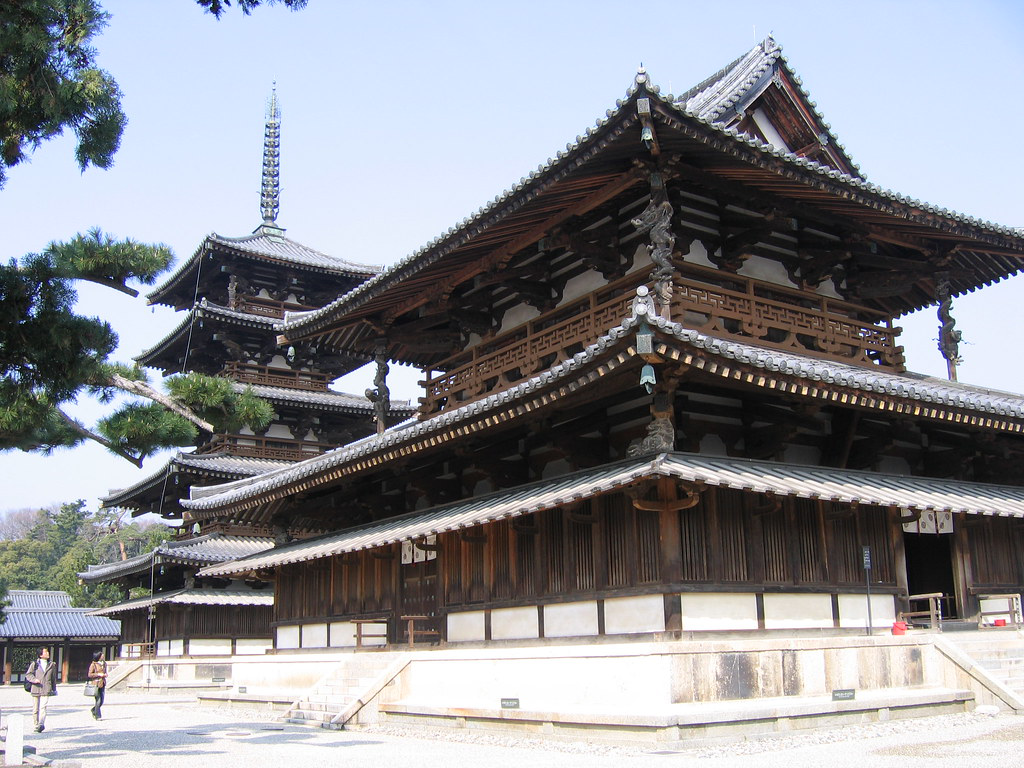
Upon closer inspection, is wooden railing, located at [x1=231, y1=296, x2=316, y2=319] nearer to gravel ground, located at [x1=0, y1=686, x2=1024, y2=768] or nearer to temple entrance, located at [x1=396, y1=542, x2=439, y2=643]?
temple entrance, located at [x1=396, y1=542, x2=439, y2=643]

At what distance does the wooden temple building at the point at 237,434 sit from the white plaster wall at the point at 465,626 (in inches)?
712

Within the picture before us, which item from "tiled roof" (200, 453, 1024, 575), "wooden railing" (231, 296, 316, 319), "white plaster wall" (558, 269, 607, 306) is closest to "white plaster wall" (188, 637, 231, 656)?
"wooden railing" (231, 296, 316, 319)

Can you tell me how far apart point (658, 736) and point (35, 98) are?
414 inches

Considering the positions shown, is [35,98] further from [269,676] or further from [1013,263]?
[1013,263]

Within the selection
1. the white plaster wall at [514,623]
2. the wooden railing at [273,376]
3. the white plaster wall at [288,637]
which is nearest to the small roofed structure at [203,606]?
the wooden railing at [273,376]

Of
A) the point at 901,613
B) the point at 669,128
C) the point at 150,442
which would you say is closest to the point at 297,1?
the point at 669,128

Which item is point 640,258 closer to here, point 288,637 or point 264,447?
point 288,637

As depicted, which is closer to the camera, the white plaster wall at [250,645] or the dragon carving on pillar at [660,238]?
the dragon carving on pillar at [660,238]

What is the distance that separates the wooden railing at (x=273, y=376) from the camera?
125 ft

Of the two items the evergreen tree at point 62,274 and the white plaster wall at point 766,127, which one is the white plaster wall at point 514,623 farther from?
the white plaster wall at point 766,127

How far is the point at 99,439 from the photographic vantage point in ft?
45.8

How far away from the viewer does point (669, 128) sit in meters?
14.0

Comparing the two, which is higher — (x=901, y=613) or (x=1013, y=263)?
(x=1013, y=263)

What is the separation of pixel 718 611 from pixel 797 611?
1.60m
